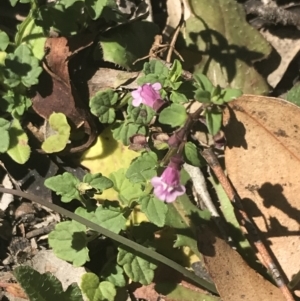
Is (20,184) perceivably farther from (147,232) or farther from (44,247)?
(147,232)

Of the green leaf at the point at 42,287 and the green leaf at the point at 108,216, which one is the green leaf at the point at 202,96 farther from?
the green leaf at the point at 42,287

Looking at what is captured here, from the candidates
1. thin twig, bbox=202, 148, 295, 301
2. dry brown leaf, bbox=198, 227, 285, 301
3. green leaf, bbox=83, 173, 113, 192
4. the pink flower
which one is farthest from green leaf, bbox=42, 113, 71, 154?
dry brown leaf, bbox=198, 227, 285, 301

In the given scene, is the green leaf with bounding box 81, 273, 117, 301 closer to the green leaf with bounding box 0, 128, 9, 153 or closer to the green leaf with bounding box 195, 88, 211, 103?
the green leaf with bounding box 0, 128, 9, 153

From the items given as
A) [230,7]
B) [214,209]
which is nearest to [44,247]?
[214,209]

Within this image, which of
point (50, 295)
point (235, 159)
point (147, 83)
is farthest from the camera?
point (235, 159)

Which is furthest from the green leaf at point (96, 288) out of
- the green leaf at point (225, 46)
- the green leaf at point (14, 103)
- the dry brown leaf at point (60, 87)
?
the green leaf at point (225, 46)

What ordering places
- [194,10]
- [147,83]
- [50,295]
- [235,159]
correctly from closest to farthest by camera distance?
[147,83], [50,295], [235,159], [194,10]
